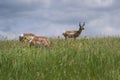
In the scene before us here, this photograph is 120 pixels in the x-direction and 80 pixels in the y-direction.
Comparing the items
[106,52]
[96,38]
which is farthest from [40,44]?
[106,52]

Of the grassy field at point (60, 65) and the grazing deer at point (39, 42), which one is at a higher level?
the grazing deer at point (39, 42)

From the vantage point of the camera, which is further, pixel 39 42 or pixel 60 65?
pixel 39 42

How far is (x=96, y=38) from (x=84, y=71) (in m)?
13.6

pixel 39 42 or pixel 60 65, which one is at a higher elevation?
pixel 39 42

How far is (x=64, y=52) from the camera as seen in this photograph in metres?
11.5

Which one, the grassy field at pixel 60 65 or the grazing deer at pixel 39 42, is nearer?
the grassy field at pixel 60 65

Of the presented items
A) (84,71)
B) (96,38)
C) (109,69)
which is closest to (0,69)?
(84,71)

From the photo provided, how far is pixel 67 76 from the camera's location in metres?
9.63

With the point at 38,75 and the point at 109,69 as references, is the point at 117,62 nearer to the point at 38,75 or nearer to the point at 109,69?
the point at 109,69

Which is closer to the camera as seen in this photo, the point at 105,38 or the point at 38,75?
the point at 38,75

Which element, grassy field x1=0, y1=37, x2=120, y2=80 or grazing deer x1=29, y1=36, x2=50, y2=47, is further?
grazing deer x1=29, y1=36, x2=50, y2=47

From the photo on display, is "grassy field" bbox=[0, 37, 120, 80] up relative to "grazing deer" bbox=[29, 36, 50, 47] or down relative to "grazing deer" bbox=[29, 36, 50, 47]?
down

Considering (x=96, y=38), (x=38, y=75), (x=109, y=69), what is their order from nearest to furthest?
(x=38, y=75) → (x=109, y=69) → (x=96, y=38)

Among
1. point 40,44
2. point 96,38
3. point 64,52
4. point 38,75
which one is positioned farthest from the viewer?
point 96,38
